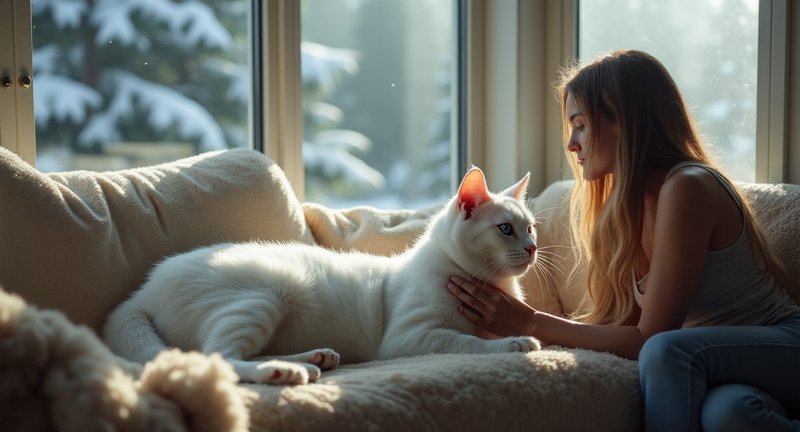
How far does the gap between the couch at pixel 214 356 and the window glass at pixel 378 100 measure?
0.36 meters

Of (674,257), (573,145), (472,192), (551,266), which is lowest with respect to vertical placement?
(551,266)

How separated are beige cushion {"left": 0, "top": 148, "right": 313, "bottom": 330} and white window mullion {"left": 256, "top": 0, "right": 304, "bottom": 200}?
0.30 meters

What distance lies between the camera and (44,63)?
223cm

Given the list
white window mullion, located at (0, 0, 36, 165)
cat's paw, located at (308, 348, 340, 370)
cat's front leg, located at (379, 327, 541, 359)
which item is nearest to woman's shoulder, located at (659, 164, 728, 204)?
cat's front leg, located at (379, 327, 541, 359)

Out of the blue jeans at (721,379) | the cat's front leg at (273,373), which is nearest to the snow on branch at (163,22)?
the cat's front leg at (273,373)

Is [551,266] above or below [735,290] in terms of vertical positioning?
below

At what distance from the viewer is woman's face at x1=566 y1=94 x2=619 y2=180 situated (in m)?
2.01

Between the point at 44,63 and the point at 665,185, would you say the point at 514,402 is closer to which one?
the point at 665,185

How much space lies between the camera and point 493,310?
6.41ft

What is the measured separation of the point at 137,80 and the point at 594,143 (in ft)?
4.57

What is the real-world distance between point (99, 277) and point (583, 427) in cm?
117

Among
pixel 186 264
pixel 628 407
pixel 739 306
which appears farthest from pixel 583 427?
pixel 186 264

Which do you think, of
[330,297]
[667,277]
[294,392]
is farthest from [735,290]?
[294,392]

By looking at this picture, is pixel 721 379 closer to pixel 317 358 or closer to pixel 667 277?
pixel 667 277
